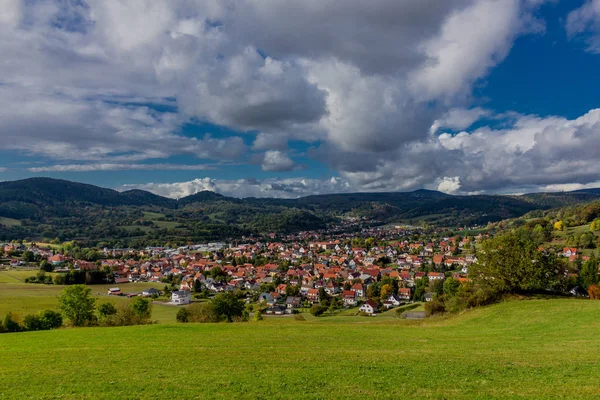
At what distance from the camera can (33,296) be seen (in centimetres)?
7069

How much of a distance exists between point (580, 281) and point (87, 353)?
7549 centimetres

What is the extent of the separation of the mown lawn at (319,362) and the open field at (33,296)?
3380 centimetres

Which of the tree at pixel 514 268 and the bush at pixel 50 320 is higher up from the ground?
the tree at pixel 514 268

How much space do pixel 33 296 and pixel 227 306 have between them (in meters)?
49.0

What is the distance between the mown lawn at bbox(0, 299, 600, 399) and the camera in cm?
1150

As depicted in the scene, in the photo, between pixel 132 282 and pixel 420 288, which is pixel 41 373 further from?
pixel 132 282

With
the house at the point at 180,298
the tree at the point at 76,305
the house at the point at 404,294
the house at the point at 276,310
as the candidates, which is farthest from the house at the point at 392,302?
the tree at the point at 76,305

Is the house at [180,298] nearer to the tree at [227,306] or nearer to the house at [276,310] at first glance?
the house at [276,310]

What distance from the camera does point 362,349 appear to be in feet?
61.1

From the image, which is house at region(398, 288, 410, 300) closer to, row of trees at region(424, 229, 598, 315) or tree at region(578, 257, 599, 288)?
tree at region(578, 257, 599, 288)

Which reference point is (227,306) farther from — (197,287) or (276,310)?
(197,287)

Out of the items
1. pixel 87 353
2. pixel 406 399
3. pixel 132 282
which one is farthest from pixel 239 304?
pixel 132 282

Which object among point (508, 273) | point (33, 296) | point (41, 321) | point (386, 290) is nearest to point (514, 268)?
point (508, 273)

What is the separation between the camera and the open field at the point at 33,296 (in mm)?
58384
